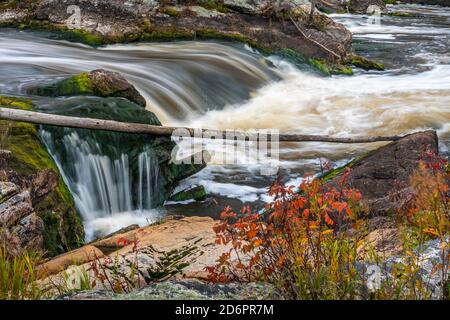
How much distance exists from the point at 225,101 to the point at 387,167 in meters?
6.09

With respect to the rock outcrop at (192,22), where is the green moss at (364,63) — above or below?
below

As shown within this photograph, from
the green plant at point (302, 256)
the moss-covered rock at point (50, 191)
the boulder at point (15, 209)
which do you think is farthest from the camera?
the moss-covered rock at point (50, 191)

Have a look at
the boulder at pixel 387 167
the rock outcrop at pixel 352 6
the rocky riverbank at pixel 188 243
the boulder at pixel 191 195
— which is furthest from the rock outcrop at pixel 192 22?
the rock outcrop at pixel 352 6

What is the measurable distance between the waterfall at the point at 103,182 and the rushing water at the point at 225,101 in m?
0.02

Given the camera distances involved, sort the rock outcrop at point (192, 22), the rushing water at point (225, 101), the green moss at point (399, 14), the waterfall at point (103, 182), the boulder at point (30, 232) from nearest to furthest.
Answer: the boulder at point (30, 232)
the waterfall at point (103, 182)
the rushing water at point (225, 101)
the rock outcrop at point (192, 22)
the green moss at point (399, 14)

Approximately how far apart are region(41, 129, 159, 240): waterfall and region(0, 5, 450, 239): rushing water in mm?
16

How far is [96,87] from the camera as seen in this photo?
8742 millimetres

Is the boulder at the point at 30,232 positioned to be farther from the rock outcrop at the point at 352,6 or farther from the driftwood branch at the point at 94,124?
the rock outcrop at the point at 352,6

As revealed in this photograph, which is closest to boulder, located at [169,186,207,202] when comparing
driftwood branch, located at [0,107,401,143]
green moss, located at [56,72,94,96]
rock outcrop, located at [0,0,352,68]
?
driftwood branch, located at [0,107,401,143]

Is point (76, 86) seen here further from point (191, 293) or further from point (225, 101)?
point (191, 293)

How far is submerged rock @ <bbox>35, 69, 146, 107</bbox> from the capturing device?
8.74 meters

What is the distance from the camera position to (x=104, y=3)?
16.3m

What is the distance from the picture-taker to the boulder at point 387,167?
6621mm
